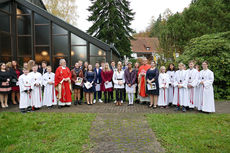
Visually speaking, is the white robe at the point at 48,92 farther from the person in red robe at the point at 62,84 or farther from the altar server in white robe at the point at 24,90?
the altar server in white robe at the point at 24,90

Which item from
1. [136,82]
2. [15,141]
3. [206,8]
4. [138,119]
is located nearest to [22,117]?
[15,141]

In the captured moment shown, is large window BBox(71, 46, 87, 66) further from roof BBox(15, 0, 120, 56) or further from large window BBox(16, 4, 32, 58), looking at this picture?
large window BBox(16, 4, 32, 58)

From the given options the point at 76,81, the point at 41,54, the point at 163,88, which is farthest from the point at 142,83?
the point at 41,54

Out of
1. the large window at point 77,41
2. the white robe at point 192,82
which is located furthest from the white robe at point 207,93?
the large window at point 77,41

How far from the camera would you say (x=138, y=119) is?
6.11 m

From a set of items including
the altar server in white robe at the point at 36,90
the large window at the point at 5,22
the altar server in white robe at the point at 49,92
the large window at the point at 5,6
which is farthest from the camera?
the large window at the point at 5,6

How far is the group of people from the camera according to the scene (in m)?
7.24

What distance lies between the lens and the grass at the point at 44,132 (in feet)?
13.3

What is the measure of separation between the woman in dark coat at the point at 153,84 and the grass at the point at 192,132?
5.60ft

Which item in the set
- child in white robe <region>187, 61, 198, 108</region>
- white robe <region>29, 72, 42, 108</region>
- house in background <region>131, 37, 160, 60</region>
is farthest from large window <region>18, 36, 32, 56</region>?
house in background <region>131, 37, 160, 60</region>

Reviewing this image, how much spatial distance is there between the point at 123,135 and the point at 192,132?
206 centimetres

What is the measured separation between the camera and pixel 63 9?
100.0 feet

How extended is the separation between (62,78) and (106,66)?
7.87ft

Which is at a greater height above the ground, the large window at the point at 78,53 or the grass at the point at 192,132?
the large window at the point at 78,53
